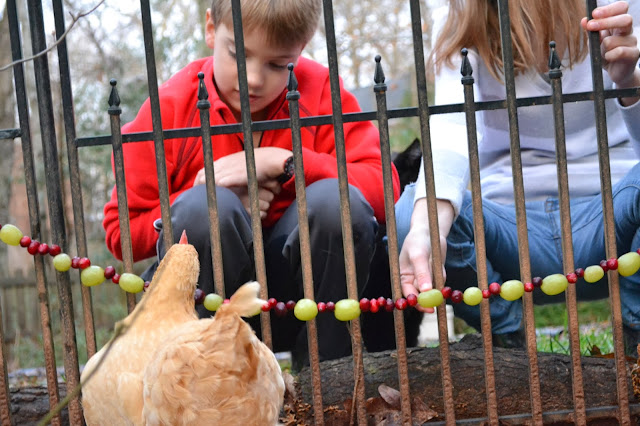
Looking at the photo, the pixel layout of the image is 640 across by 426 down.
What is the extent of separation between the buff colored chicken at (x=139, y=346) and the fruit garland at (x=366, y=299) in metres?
0.21

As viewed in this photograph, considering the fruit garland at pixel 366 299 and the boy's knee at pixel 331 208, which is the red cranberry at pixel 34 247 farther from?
the boy's knee at pixel 331 208

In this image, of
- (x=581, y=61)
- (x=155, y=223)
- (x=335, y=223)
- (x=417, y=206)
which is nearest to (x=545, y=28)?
(x=581, y=61)

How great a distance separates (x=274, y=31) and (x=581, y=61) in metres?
1.14

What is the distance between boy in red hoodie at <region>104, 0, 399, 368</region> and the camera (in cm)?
238

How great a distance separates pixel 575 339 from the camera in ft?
6.91

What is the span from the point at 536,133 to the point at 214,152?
1298 millimetres

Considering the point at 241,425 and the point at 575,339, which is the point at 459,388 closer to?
the point at 575,339

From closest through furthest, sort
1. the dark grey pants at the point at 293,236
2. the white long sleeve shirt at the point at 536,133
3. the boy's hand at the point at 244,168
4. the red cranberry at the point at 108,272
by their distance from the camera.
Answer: the red cranberry at the point at 108,272 < the dark grey pants at the point at 293,236 < the boy's hand at the point at 244,168 < the white long sleeve shirt at the point at 536,133

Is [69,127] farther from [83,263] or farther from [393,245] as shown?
[393,245]

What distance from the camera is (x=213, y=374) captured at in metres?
1.59

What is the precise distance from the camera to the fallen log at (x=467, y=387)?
2.24 m

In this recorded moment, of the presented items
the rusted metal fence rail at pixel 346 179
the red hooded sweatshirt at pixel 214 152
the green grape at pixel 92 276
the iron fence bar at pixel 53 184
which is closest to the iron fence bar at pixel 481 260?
the rusted metal fence rail at pixel 346 179

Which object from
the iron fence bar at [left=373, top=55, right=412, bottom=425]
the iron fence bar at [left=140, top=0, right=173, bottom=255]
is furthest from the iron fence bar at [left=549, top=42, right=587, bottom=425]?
the iron fence bar at [left=140, top=0, right=173, bottom=255]

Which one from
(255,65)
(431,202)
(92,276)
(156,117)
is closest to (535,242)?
(431,202)
